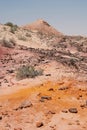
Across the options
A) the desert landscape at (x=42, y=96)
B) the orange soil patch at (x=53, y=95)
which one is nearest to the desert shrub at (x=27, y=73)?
the desert landscape at (x=42, y=96)

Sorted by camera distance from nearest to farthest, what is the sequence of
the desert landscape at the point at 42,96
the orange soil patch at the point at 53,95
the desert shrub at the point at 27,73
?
the desert landscape at the point at 42,96, the orange soil patch at the point at 53,95, the desert shrub at the point at 27,73

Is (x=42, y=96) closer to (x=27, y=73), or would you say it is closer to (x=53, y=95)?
(x=53, y=95)

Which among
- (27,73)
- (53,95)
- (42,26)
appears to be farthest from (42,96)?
(42,26)

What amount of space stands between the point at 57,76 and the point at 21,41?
2011 cm

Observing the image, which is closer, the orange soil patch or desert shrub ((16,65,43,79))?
the orange soil patch

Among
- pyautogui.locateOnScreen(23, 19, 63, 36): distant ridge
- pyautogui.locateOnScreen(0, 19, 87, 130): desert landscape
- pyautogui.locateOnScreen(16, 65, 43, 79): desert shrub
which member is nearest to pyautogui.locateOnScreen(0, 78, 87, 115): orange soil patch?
pyautogui.locateOnScreen(0, 19, 87, 130): desert landscape

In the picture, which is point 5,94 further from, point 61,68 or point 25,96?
point 61,68

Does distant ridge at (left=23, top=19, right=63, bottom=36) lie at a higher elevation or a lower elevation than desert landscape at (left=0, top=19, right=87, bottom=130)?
higher

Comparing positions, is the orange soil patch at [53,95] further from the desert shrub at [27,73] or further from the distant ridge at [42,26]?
the distant ridge at [42,26]

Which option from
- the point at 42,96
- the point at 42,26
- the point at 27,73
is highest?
the point at 42,26

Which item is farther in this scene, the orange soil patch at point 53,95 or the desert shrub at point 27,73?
the desert shrub at point 27,73

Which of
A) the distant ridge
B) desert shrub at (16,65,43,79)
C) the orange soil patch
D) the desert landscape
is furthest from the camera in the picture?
the distant ridge

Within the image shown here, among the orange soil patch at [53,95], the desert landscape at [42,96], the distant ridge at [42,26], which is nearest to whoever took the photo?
the desert landscape at [42,96]

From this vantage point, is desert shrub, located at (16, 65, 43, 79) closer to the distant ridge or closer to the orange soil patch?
the orange soil patch
